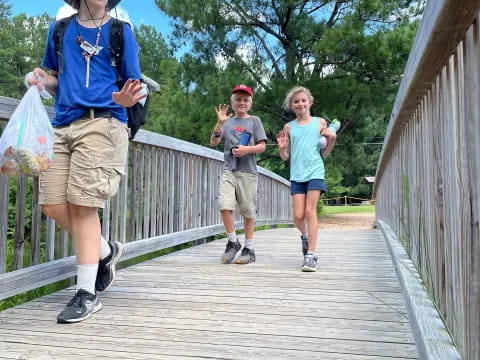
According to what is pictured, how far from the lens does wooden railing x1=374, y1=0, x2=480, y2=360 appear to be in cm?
107

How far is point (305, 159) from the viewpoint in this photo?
11.0 feet

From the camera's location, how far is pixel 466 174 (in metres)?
1.15

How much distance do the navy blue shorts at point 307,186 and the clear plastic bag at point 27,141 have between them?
1.89m

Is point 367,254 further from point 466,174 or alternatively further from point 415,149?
point 466,174

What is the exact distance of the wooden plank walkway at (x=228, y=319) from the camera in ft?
5.30

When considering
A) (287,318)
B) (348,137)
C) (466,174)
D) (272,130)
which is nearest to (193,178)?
(287,318)

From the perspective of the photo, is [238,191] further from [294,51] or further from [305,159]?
[294,51]

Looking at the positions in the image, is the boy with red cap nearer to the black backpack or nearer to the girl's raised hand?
the girl's raised hand

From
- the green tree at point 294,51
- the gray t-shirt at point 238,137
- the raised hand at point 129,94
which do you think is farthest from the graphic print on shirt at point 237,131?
the green tree at point 294,51

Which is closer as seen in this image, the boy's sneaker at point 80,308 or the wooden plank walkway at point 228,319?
the wooden plank walkway at point 228,319

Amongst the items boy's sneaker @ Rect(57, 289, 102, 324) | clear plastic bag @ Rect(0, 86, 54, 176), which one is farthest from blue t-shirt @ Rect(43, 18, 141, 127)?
boy's sneaker @ Rect(57, 289, 102, 324)

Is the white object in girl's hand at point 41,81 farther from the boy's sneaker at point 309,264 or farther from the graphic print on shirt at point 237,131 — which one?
the boy's sneaker at point 309,264

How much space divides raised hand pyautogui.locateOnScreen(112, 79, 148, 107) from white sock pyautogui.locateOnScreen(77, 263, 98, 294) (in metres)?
0.74

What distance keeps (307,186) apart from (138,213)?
4.14 feet
